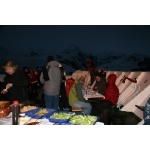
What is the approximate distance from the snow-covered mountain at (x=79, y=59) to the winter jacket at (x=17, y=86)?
11236 mm

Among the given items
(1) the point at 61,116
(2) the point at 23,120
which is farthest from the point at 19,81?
(1) the point at 61,116

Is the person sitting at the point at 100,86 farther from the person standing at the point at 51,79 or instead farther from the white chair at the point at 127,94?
the person standing at the point at 51,79

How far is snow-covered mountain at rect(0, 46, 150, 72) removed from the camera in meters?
15.3

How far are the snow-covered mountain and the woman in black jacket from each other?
1124cm

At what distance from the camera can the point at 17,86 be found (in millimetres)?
4387

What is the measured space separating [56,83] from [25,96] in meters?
1.30

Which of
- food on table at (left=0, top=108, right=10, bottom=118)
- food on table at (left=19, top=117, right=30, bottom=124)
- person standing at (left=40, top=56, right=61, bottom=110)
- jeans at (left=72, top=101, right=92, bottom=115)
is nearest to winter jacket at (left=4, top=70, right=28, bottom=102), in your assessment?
food on table at (left=0, top=108, right=10, bottom=118)

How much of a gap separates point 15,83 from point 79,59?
11.7 metres

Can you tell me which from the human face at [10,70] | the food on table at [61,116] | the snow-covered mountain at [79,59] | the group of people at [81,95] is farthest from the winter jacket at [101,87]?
the snow-covered mountain at [79,59]

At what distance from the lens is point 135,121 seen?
6.29 m

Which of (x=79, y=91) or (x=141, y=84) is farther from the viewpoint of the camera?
(x=141, y=84)

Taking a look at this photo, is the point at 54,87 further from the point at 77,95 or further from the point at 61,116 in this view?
the point at 61,116
